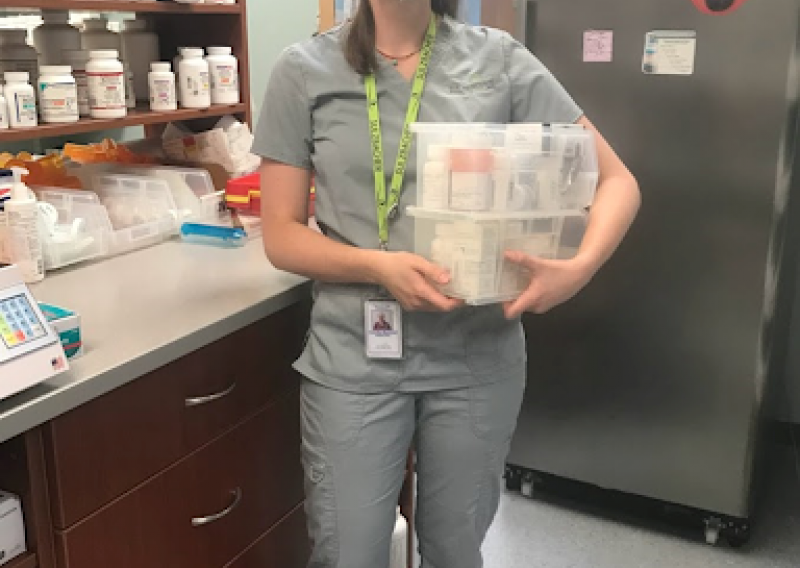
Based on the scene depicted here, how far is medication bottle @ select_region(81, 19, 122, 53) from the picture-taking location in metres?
1.89

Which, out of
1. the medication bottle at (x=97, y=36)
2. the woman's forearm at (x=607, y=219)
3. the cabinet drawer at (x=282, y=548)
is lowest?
the cabinet drawer at (x=282, y=548)

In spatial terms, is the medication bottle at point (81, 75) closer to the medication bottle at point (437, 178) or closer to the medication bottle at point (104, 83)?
the medication bottle at point (104, 83)

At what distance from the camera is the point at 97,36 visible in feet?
6.27

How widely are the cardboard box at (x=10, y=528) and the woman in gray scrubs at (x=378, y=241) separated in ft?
1.42

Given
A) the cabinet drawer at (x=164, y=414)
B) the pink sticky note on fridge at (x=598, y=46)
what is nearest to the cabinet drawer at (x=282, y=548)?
the cabinet drawer at (x=164, y=414)

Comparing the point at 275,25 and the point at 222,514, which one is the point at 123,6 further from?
the point at 275,25

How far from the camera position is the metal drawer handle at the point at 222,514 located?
1.37m

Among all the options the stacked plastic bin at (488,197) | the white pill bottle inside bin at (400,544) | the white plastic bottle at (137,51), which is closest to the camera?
the stacked plastic bin at (488,197)

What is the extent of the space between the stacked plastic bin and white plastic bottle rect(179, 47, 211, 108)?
90 cm

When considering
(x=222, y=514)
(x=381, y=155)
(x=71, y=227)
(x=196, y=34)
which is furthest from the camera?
(x=196, y=34)

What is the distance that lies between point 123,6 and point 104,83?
17 centimetres

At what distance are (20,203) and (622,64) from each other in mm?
1393

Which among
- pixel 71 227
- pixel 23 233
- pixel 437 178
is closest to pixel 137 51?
pixel 71 227

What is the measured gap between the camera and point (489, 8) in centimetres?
272
